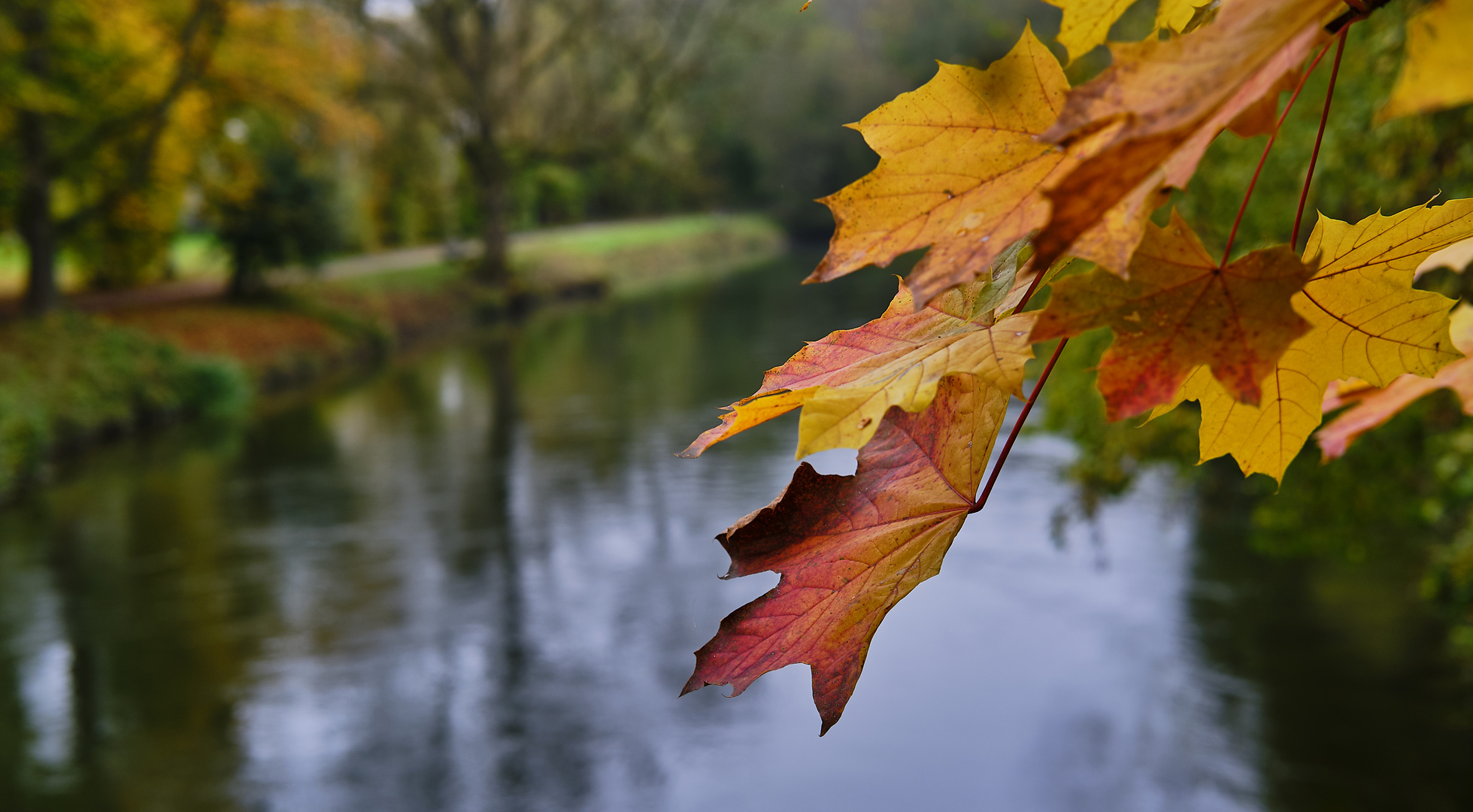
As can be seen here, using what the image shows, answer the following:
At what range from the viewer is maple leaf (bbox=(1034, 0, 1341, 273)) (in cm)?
36

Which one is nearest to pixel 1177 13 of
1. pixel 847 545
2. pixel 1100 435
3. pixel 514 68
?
pixel 847 545

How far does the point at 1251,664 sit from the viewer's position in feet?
23.2

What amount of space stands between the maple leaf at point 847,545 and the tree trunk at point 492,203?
2275 centimetres

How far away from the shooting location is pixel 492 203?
2297cm

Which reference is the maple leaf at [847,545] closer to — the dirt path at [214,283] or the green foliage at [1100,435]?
the green foliage at [1100,435]

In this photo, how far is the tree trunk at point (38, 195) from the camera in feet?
42.4

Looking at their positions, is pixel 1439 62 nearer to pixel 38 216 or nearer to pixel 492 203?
pixel 38 216

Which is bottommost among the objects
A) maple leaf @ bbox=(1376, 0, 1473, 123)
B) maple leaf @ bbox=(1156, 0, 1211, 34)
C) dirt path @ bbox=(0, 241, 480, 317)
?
maple leaf @ bbox=(1376, 0, 1473, 123)

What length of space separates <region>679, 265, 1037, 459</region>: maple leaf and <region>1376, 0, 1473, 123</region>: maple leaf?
0.17m

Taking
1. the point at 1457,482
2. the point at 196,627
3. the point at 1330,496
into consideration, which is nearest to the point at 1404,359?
the point at 1457,482

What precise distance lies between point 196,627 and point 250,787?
2357 millimetres

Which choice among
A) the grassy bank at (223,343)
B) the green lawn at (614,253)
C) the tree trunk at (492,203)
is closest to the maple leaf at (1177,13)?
the grassy bank at (223,343)

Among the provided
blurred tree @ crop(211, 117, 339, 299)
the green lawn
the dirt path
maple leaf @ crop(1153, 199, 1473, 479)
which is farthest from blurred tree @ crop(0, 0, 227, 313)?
maple leaf @ crop(1153, 199, 1473, 479)

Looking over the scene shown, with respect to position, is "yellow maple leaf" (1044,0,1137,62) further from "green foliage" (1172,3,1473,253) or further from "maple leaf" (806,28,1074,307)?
"green foliage" (1172,3,1473,253)
